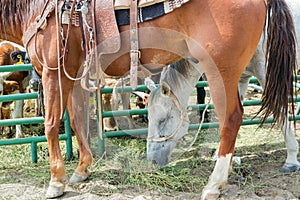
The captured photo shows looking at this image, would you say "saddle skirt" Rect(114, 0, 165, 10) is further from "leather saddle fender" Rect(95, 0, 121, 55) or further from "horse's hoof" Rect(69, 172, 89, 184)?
"horse's hoof" Rect(69, 172, 89, 184)

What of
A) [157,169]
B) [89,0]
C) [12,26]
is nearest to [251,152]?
[157,169]

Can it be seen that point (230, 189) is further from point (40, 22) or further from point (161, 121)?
point (40, 22)

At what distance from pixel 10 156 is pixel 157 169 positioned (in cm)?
177

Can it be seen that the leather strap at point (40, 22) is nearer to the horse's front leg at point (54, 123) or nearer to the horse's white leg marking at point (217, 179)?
the horse's front leg at point (54, 123)

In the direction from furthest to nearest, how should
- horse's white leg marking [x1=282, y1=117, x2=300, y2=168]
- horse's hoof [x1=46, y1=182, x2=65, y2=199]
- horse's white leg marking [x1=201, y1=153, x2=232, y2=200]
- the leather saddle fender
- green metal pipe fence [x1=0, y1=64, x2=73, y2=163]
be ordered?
1. green metal pipe fence [x1=0, y1=64, x2=73, y2=163]
2. horse's white leg marking [x1=282, y1=117, x2=300, y2=168]
3. horse's hoof [x1=46, y1=182, x2=65, y2=199]
4. horse's white leg marking [x1=201, y1=153, x2=232, y2=200]
5. the leather saddle fender

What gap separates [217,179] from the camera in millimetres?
2965

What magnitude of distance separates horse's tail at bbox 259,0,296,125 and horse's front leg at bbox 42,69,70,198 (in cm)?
160

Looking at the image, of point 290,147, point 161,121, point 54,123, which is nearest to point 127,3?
point 54,123

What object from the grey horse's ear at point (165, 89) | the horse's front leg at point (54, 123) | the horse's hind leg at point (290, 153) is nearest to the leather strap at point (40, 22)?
the horse's front leg at point (54, 123)

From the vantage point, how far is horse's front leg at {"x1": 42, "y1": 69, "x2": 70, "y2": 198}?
2967mm

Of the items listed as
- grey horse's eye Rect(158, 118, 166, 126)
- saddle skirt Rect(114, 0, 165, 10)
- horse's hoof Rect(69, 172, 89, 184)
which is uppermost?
saddle skirt Rect(114, 0, 165, 10)

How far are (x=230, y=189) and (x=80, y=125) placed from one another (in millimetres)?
1422

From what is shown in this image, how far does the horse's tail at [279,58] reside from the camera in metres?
2.99

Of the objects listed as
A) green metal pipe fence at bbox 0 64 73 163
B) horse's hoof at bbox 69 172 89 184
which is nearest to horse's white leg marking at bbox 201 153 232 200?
horse's hoof at bbox 69 172 89 184
